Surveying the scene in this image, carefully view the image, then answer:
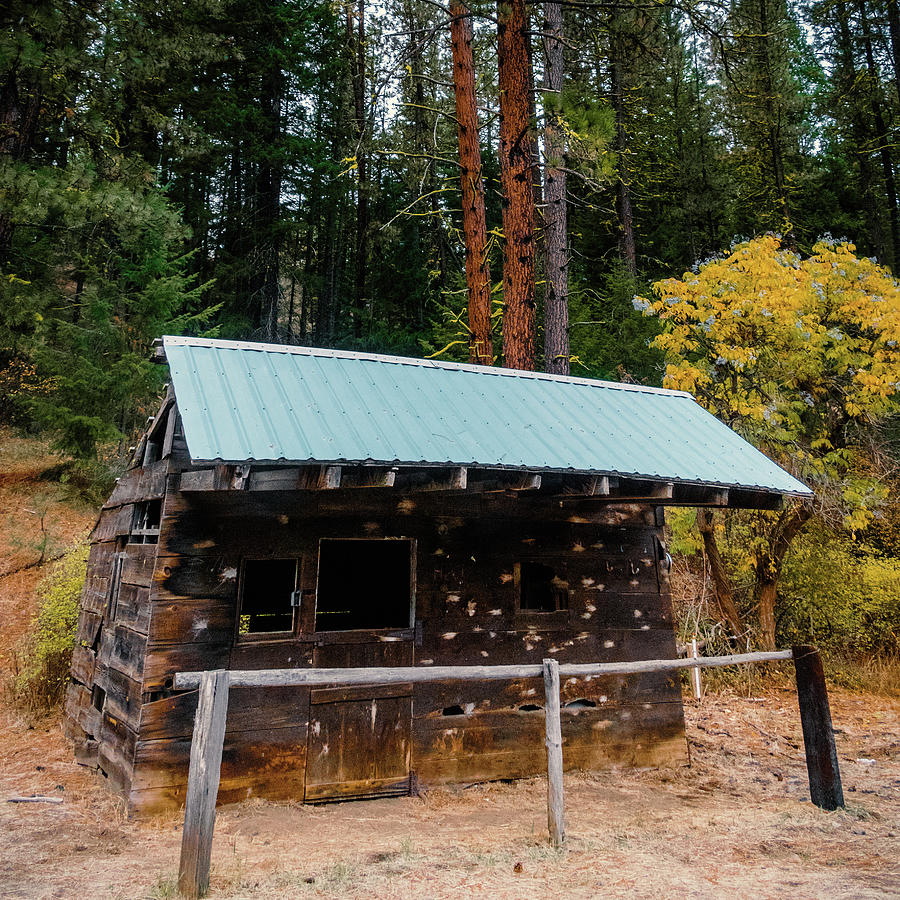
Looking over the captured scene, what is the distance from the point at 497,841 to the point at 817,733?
3.13 metres

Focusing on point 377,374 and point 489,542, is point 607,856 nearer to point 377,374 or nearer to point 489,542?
point 489,542

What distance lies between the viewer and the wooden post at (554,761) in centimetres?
486

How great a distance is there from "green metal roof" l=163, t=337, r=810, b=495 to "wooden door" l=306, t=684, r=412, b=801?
238 centimetres

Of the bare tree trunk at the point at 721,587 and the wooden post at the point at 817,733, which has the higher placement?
the bare tree trunk at the point at 721,587

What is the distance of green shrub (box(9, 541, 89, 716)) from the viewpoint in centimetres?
966

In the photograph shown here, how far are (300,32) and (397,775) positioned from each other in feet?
69.2

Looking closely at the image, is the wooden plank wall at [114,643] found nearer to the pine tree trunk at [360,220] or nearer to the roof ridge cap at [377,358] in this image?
the roof ridge cap at [377,358]

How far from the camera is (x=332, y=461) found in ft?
16.6

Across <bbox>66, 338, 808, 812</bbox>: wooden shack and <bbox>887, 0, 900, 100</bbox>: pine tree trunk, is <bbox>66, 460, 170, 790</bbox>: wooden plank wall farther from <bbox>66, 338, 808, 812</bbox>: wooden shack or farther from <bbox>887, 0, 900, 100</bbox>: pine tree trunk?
<bbox>887, 0, 900, 100</bbox>: pine tree trunk

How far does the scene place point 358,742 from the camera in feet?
20.3

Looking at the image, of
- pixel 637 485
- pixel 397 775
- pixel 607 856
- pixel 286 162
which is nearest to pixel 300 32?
pixel 286 162

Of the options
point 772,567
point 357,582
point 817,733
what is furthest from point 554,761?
point 772,567

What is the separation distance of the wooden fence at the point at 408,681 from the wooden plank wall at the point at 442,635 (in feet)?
2.40

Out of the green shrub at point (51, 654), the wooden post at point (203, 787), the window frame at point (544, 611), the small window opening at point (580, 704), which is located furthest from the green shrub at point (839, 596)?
the green shrub at point (51, 654)
